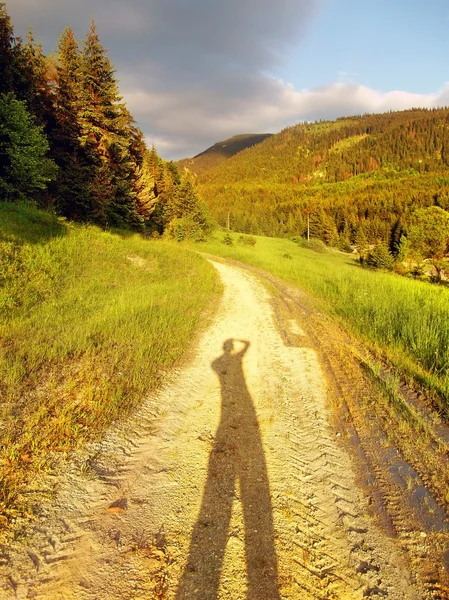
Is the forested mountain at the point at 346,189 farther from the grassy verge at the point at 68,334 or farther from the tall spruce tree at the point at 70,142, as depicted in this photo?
the grassy verge at the point at 68,334

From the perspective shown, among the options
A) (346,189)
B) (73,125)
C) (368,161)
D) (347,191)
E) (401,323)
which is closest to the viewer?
(401,323)

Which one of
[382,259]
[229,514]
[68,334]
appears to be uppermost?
[382,259]

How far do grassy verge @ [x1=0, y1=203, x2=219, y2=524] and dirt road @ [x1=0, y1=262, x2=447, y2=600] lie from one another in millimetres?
539

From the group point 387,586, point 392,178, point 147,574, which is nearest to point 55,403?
point 147,574

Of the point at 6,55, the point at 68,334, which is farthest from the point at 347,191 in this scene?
the point at 68,334

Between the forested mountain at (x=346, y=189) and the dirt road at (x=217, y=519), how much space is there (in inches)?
2738

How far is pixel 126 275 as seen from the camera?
13.2 m

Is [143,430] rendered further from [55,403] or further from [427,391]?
[427,391]

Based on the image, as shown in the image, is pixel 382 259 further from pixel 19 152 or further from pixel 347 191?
pixel 347 191

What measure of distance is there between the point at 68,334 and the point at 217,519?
521 centimetres

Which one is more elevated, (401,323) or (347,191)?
(347,191)

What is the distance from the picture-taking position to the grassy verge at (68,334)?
3850 millimetres

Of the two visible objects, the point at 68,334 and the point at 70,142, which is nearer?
the point at 68,334

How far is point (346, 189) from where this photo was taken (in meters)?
139
